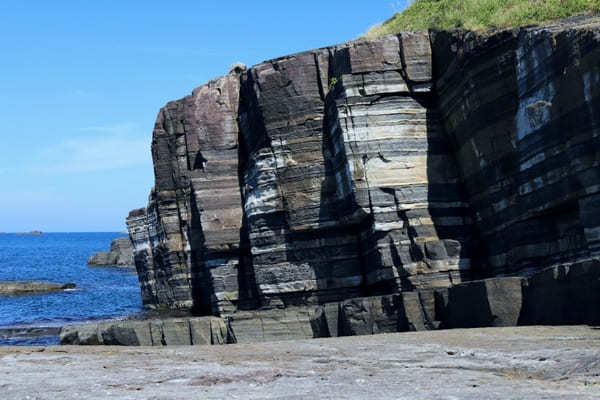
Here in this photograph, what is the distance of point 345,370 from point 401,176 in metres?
14.3

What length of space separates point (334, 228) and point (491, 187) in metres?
6.53

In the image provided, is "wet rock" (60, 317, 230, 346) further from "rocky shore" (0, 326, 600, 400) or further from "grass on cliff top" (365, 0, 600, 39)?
"grass on cliff top" (365, 0, 600, 39)

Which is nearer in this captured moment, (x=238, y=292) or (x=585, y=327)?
(x=585, y=327)

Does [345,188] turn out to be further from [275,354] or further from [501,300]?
[275,354]

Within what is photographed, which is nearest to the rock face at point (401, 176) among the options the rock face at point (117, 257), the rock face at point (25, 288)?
the rock face at point (25, 288)

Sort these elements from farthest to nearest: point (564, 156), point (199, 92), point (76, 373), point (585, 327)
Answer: point (199, 92), point (564, 156), point (585, 327), point (76, 373)

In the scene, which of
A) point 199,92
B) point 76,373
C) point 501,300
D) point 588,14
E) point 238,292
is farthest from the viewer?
point 199,92

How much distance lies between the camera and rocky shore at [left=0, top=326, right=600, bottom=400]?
8.53 meters

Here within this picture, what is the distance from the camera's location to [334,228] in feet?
86.5

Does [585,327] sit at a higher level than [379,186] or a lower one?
lower

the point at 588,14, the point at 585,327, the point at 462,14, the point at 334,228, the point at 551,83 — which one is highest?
the point at 462,14

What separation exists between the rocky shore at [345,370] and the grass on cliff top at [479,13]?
12.0 metres

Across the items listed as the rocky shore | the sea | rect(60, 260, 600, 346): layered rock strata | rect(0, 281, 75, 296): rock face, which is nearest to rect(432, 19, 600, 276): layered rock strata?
rect(60, 260, 600, 346): layered rock strata

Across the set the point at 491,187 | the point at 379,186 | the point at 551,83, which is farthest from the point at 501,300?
the point at 379,186
